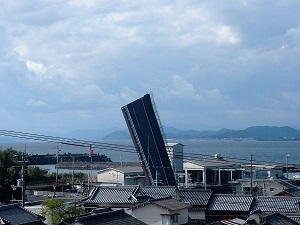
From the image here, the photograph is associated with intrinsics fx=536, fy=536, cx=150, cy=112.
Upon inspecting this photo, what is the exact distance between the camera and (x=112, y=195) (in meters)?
24.4

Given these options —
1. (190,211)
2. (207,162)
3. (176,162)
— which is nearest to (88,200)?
(190,211)

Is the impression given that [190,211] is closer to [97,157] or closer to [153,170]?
[153,170]

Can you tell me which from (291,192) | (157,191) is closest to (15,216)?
(157,191)

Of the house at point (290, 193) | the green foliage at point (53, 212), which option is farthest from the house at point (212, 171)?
the green foliage at point (53, 212)

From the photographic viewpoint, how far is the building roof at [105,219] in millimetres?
16328

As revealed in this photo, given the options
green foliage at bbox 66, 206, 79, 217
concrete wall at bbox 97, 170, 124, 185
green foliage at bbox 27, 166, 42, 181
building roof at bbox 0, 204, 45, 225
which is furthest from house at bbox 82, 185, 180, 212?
green foliage at bbox 27, 166, 42, 181

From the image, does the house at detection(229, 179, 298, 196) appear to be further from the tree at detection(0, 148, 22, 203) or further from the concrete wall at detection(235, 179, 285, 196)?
the tree at detection(0, 148, 22, 203)

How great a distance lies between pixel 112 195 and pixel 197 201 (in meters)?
3.89

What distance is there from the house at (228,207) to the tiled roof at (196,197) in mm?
276

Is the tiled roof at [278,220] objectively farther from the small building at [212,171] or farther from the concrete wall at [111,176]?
the small building at [212,171]

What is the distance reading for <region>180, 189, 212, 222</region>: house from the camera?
24.1 metres

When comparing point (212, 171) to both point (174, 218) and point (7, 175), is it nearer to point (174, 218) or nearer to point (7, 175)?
point (7, 175)

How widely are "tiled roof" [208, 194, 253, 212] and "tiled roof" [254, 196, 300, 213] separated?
1.31 feet

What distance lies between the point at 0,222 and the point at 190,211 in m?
9.51
